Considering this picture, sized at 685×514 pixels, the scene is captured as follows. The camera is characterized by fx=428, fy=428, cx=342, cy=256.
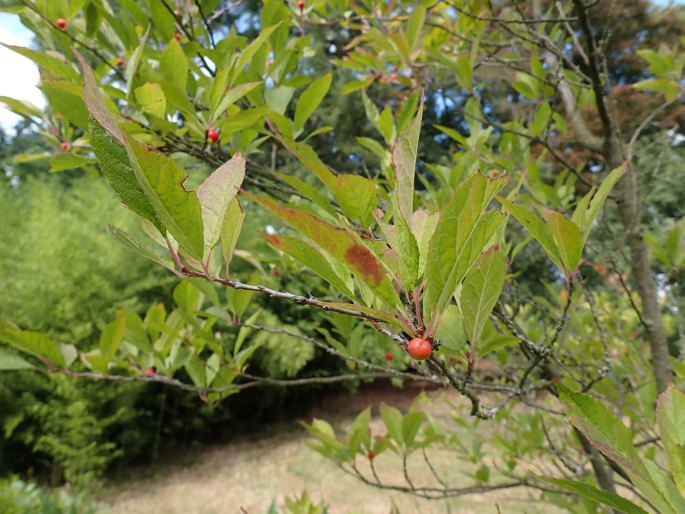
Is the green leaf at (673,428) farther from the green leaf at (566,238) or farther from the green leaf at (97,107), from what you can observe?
the green leaf at (97,107)

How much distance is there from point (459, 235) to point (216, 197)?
0.17 meters

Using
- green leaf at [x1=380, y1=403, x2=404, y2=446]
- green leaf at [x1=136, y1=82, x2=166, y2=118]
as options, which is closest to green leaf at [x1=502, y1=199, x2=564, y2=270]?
green leaf at [x1=136, y1=82, x2=166, y2=118]

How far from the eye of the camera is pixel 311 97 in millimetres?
681

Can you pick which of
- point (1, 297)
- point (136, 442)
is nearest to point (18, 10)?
point (1, 297)

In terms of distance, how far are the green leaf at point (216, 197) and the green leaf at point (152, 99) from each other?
0.32 meters

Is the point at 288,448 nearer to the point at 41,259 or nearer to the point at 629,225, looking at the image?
the point at 41,259

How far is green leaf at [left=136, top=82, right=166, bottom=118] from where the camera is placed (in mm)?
547

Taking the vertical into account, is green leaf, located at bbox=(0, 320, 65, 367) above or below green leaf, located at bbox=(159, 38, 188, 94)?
below

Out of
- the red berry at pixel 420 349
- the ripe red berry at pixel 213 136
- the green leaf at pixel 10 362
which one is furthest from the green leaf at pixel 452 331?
the green leaf at pixel 10 362

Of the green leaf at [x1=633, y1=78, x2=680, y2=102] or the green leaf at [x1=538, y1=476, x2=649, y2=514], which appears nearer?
the green leaf at [x1=538, y1=476, x2=649, y2=514]

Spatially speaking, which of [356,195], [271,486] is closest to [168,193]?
[356,195]

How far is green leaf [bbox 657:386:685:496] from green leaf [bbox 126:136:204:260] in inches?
13.6

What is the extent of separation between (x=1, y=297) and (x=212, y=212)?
532cm

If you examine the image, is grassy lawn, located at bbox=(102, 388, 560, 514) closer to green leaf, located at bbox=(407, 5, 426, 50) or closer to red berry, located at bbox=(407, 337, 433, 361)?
green leaf, located at bbox=(407, 5, 426, 50)
